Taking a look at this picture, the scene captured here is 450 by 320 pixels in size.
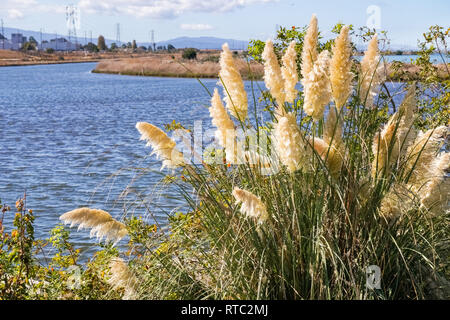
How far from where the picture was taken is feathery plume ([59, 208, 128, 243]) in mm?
3150

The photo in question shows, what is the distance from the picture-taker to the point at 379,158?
129 inches

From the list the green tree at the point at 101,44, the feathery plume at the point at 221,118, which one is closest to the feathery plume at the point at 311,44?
the feathery plume at the point at 221,118

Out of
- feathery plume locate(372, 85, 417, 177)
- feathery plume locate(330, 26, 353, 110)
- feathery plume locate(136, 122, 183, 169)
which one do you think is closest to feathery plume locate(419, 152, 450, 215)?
feathery plume locate(372, 85, 417, 177)

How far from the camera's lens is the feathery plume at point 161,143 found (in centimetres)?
321

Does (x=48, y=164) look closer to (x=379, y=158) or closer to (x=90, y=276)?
(x=90, y=276)

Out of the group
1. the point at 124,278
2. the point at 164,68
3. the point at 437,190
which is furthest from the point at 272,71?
the point at 164,68

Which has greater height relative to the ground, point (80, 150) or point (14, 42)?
point (14, 42)

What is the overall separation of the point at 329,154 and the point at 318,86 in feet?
1.24

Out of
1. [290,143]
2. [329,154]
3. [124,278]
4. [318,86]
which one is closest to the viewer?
[290,143]

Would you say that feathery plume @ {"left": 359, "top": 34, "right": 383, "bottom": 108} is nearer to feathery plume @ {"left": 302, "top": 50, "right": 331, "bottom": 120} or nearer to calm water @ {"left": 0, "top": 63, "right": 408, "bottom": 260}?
feathery plume @ {"left": 302, "top": 50, "right": 331, "bottom": 120}

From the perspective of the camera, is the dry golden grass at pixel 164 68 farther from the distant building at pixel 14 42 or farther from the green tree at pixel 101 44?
the distant building at pixel 14 42

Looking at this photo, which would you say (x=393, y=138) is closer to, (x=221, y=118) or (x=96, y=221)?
(x=221, y=118)

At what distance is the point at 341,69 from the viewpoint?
307 cm

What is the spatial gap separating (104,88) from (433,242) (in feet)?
152
